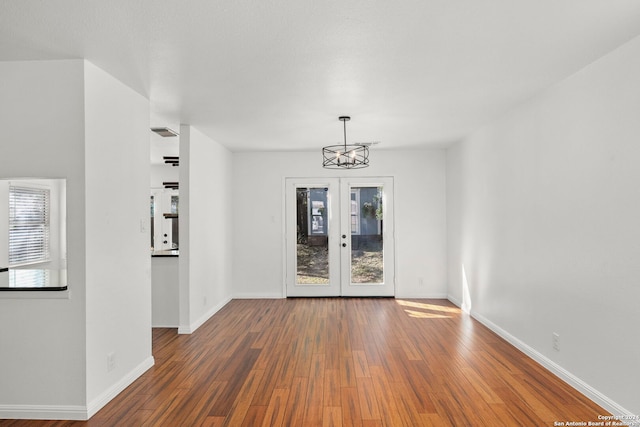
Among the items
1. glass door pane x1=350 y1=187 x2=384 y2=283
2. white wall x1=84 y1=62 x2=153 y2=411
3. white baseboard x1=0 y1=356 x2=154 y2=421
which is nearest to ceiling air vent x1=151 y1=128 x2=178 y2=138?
white wall x1=84 y1=62 x2=153 y2=411

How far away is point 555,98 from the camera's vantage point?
3.56 meters

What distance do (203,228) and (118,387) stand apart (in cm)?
255

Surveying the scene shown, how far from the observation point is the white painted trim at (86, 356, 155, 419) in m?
2.92

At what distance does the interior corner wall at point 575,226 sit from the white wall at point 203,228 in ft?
12.2

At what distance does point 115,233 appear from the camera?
130 inches

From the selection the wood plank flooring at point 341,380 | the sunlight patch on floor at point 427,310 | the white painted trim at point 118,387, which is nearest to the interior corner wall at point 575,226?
the wood plank flooring at point 341,380

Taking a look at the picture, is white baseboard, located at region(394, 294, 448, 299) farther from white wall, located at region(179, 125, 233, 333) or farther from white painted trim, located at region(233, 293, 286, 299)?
A: white wall, located at region(179, 125, 233, 333)

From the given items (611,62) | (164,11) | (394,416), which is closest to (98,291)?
(164,11)

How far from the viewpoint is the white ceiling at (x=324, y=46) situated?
2217 mm

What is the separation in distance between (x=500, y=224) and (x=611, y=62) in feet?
7.24

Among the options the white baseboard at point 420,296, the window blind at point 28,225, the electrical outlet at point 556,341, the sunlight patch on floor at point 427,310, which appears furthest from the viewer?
the white baseboard at point 420,296

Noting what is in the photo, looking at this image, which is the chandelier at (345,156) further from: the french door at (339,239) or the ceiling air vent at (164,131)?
the ceiling air vent at (164,131)

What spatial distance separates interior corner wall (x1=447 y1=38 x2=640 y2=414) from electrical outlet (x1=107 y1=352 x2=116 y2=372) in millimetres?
3686

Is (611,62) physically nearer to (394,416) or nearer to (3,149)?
(394,416)
